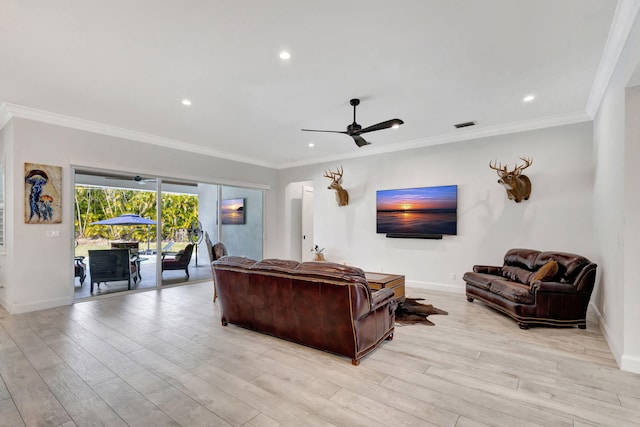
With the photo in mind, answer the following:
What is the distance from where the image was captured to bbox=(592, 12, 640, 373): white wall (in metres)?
2.66

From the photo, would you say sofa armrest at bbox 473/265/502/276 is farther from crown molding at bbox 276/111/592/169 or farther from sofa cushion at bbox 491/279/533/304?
crown molding at bbox 276/111/592/169

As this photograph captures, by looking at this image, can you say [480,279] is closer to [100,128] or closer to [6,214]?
[100,128]

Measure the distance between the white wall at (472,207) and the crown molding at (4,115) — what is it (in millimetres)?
5735

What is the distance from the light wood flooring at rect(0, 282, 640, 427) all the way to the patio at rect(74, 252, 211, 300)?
1.59m

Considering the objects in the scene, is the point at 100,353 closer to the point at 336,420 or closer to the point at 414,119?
the point at 336,420

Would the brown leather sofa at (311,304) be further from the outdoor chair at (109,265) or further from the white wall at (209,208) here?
the white wall at (209,208)

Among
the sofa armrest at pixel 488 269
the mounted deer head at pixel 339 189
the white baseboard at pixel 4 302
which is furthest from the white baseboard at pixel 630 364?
the white baseboard at pixel 4 302

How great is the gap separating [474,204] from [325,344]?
4.05 metres

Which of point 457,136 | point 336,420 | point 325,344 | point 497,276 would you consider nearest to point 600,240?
point 497,276

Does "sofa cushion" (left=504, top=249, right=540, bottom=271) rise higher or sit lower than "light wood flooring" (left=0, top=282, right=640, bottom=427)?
higher

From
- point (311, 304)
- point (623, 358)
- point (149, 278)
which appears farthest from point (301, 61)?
point (149, 278)

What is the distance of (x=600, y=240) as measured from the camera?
12.8ft

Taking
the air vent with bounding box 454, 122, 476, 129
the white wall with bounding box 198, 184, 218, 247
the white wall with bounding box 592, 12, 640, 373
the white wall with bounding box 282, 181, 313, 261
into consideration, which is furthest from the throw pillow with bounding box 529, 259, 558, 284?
the white wall with bounding box 198, 184, 218, 247

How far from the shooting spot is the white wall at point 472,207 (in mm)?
4672
